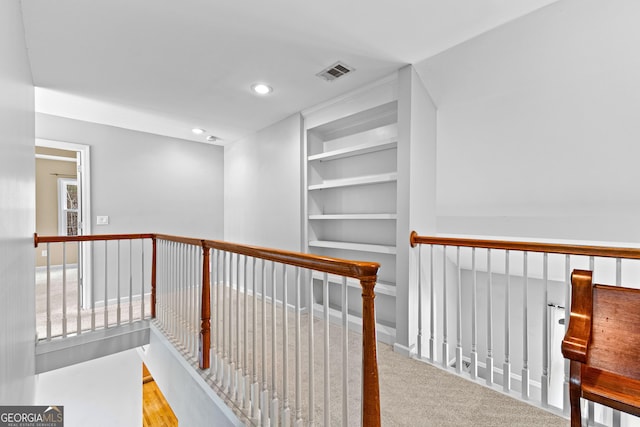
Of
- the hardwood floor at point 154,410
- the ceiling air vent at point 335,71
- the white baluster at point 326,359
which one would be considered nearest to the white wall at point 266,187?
the ceiling air vent at point 335,71

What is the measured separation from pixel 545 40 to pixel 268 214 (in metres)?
3.19

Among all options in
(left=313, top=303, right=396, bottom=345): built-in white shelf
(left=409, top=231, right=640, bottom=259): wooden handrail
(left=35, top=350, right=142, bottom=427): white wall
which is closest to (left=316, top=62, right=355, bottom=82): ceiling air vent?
(left=409, top=231, right=640, bottom=259): wooden handrail

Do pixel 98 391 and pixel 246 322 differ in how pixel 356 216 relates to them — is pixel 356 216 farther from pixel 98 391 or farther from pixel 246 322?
pixel 98 391

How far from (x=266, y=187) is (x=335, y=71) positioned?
195cm

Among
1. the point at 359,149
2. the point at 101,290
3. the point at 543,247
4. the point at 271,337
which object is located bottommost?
the point at 101,290

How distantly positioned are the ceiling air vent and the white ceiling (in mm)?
71

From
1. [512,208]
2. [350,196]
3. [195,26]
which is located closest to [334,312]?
[350,196]

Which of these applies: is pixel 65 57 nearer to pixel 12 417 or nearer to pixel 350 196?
pixel 12 417

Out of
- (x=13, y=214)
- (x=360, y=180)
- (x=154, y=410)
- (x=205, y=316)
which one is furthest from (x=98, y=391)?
(x=360, y=180)

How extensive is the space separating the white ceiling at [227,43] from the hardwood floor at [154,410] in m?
4.85

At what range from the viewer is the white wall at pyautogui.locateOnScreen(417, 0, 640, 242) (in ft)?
5.72

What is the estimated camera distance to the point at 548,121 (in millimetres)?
2143

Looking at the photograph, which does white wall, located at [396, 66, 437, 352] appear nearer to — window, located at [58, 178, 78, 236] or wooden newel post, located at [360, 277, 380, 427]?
wooden newel post, located at [360, 277, 380, 427]

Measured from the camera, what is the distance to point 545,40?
71.7 inches
